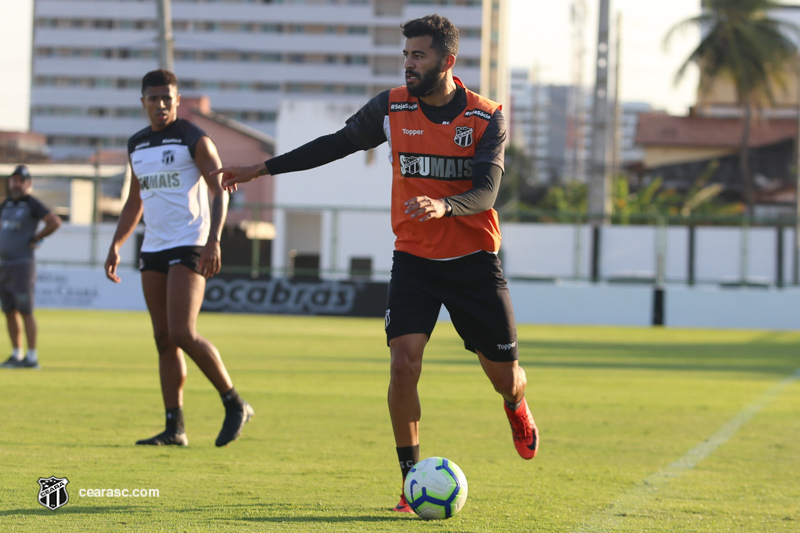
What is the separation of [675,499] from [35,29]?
107 metres

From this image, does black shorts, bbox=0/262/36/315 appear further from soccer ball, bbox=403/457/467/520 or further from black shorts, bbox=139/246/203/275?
soccer ball, bbox=403/457/467/520

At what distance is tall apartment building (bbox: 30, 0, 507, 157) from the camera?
311 ft

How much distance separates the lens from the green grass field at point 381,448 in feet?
15.3

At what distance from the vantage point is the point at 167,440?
6.52 meters

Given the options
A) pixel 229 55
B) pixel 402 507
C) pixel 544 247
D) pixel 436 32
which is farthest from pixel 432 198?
pixel 229 55

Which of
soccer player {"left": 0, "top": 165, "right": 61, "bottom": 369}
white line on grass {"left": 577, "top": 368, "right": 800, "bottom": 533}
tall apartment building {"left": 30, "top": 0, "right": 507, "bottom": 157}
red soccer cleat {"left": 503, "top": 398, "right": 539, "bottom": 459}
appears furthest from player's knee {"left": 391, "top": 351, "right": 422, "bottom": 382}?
tall apartment building {"left": 30, "top": 0, "right": 507, "bottom": 157}

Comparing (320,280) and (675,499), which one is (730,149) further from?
(675,499)

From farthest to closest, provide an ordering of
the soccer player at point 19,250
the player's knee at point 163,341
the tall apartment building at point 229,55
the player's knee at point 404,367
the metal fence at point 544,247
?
the tall apartment building at point 229,55
the metal fence at point 544,247
the soccer player at point 19,250
the player's knee at point 163,341
the player's knee at point 404,367

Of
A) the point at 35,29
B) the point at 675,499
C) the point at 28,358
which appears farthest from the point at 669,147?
the point at 35,29

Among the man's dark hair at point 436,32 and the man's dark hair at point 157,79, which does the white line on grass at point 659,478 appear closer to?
the man's dark hair at point 436,32

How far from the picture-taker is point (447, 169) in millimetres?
4828

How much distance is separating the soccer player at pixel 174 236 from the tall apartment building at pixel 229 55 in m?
85.0

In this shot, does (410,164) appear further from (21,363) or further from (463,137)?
(21,363)

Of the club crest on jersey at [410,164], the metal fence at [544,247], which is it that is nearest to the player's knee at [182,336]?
the club crest on jersey at [410,164]
